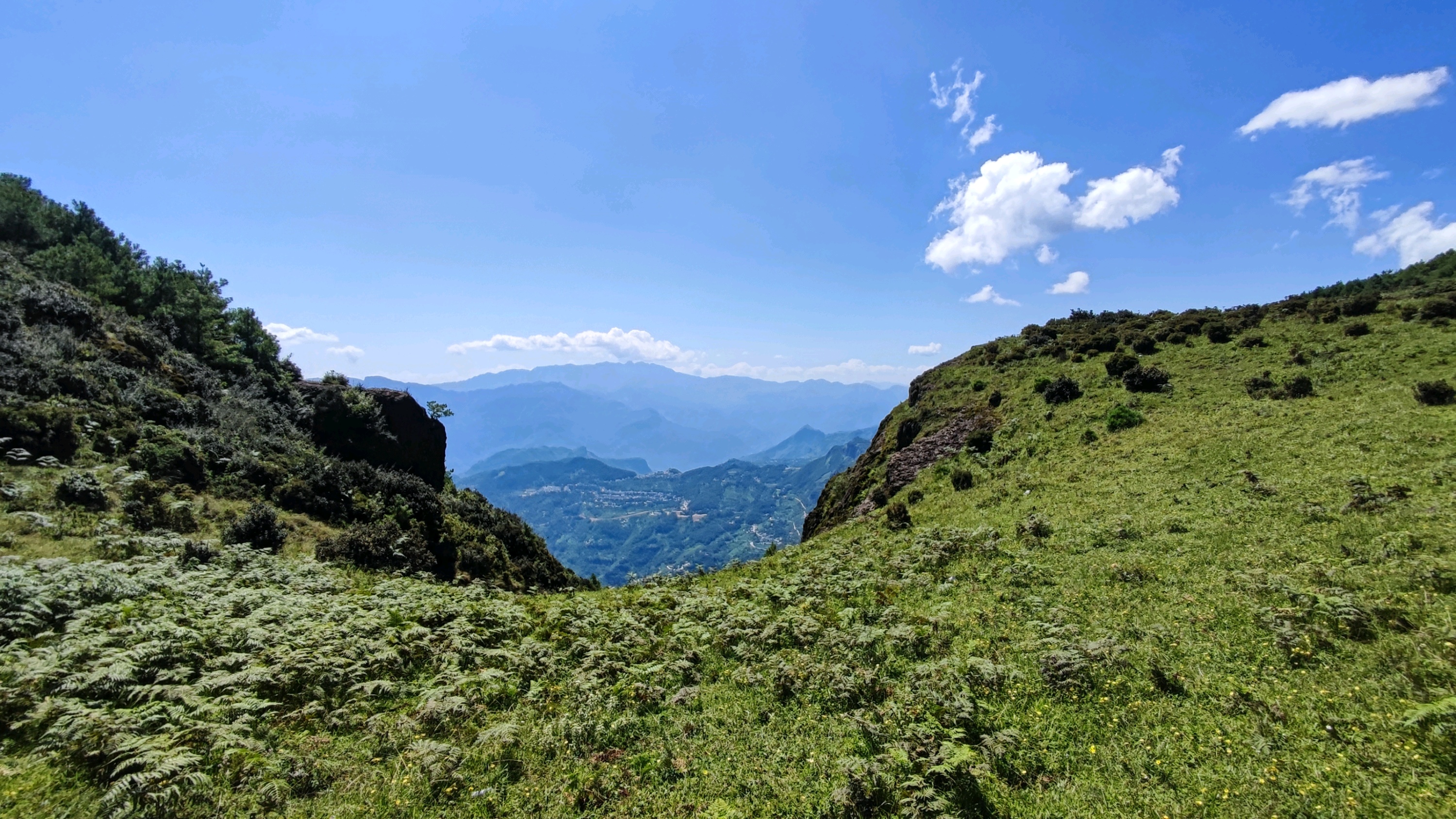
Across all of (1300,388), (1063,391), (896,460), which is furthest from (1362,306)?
(896,460)

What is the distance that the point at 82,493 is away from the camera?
54.4 ft

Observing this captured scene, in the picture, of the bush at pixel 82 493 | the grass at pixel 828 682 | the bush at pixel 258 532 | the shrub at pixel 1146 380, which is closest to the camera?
the grass at pixel 828 682

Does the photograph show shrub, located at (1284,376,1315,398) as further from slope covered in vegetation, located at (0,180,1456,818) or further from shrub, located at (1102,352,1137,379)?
shrub, located at (1102,352,1137,379)

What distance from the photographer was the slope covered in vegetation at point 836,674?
6719mm

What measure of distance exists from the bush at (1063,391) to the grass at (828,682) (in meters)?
16.1

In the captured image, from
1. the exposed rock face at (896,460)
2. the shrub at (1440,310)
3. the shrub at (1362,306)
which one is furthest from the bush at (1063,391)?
the shrub at (1362,306)

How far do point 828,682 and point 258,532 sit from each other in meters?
20.1

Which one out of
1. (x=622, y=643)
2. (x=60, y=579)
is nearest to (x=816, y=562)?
(x=622, y=643)

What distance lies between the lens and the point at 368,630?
1141 cm

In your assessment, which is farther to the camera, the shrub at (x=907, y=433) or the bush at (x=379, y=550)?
the shrub at (x=907, y=433)

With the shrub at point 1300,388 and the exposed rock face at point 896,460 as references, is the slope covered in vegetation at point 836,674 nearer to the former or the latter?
the shrub at point 1300,388

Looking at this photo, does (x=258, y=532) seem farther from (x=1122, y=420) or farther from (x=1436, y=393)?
(x=1436, y=393)

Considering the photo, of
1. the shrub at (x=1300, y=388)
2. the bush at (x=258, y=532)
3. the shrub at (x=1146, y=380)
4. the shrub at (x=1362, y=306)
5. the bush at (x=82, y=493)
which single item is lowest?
the bush at (x=258, y=532)

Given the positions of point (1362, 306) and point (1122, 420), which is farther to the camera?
point (1362, 306)
